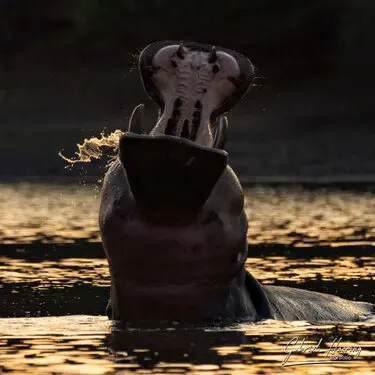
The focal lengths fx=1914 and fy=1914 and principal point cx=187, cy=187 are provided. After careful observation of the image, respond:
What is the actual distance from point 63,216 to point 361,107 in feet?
41.8

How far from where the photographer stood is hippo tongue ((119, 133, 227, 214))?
9.69 meters

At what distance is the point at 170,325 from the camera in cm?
1018

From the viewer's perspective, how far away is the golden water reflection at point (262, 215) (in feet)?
61.0

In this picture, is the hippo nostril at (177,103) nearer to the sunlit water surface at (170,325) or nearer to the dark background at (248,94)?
the sunlit water surface at (170,325)

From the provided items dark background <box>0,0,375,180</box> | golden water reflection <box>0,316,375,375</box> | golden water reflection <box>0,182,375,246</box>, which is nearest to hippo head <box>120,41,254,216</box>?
golden water reflection <box>0,316,375,375</box>

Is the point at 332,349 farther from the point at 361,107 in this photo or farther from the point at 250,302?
the point at 361,107

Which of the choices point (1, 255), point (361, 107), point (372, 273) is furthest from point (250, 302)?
point (361, 107)

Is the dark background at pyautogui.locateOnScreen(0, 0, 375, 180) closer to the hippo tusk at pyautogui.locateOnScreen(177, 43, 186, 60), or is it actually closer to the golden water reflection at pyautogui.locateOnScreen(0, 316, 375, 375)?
the golden water reflection at pyautogui.locateOnScreen(0, 316, 375, 375)

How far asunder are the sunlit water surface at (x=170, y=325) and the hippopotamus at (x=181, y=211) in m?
0.18

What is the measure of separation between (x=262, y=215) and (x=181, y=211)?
11.9 m

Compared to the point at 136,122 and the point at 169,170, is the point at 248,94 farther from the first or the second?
the point at 169,170

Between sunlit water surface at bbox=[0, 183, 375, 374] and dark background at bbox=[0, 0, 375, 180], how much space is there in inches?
214

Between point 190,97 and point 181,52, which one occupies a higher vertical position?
point 181,52

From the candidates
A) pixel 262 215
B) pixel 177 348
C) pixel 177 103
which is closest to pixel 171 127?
pixel 177 103
